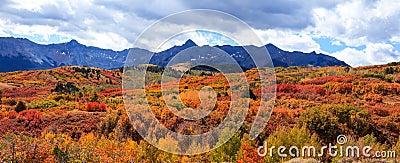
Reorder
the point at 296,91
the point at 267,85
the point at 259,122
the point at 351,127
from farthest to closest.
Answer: the point at 267,85
the point at 296,91
the point at 259,122
the point at 351,127

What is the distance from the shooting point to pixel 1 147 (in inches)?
432

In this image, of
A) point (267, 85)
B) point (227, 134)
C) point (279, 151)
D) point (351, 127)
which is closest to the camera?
point (279, 151)

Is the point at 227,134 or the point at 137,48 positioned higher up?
the point at 137,48

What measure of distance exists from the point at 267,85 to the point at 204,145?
21.3 meters

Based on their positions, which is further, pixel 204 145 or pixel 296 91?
pixel 296 91

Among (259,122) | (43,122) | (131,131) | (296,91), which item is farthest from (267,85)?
(43,122)

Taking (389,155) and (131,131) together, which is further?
(131,131)

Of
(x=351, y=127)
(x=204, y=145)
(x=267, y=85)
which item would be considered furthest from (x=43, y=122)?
(x=267, y=85)

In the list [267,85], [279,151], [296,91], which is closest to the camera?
[279,151]

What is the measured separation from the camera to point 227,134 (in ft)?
50.3

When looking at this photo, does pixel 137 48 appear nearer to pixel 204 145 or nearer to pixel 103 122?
pixel 204 145

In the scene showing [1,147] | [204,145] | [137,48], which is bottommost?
[204,145]

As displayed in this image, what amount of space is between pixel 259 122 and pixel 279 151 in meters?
7.14

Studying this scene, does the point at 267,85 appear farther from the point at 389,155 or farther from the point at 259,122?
the point at 389,155
